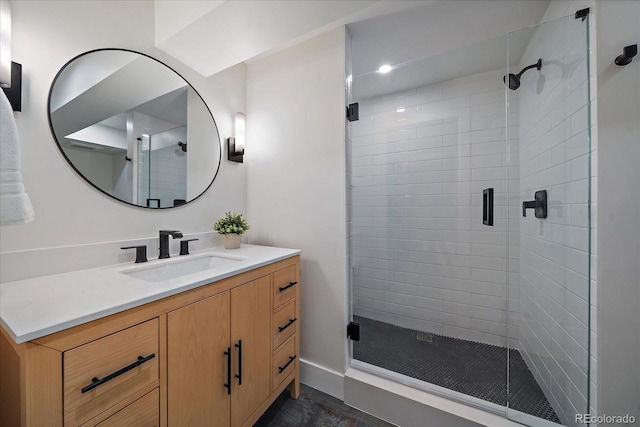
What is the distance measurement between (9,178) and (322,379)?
1.66m

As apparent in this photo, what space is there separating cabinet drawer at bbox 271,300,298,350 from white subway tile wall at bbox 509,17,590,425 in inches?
54.2

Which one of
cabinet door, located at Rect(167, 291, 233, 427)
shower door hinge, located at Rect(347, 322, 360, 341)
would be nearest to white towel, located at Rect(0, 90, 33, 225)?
cabinet door, located at Rect(167, 291, 233, 427)

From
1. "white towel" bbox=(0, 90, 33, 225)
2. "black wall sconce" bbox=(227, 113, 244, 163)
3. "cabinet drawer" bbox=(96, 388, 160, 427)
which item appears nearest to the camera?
"white towel" bbox=(0, 90, 33, 225)

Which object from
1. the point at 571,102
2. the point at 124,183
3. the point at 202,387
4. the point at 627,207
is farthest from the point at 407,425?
the point at 124,183

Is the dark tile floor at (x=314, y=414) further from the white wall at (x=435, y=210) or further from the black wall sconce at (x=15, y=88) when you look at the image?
the black wall sconce at (x=15, y=88)

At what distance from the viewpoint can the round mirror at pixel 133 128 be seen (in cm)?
103

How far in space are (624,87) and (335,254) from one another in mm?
1495

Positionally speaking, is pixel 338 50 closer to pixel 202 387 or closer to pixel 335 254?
pixel 335 254

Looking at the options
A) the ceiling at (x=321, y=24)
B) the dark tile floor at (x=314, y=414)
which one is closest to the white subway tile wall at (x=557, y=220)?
the ceiling at (x=321, y=24)

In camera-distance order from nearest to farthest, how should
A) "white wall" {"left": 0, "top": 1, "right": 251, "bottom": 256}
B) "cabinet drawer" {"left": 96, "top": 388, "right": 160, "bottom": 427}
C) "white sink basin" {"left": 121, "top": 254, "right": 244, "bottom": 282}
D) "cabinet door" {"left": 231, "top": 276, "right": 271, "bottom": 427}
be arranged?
"cabinet drawer" {"left": 96, "top": 388, "right": 160, "bottom": 427}
"white wall" {"left": 0, "top": 1, "right": 251, "bottom": 256}
"cabinet door" {"left": 231, "top": 276, "right": 271, "bottom": 427}
"white sink basin" {"left": 121, "top": 254, "right": 244, "bottom": 282}

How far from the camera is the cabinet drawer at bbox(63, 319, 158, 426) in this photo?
22.7 inches

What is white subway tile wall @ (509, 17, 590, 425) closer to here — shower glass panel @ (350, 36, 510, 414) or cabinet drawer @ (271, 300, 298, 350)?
shower glass panel @ (350, 36, 510, 414)

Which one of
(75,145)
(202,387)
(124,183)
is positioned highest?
(75,145)

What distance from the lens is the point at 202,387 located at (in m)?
0.88
